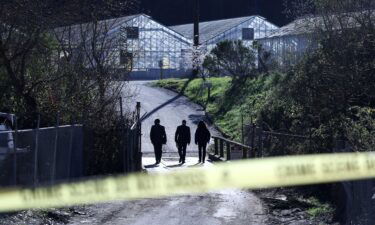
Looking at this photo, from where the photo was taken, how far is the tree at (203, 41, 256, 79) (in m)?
46.6

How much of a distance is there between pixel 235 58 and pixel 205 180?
28064 mm

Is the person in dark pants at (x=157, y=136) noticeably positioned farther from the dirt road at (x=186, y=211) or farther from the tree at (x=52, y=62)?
the dirt road at (x=186, y=211)

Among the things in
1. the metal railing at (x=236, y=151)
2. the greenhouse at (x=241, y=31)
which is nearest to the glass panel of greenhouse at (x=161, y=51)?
the greenhouse at (x=241, y=31)

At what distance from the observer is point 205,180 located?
20.0 metres

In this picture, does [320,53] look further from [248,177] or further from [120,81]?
[120,81]

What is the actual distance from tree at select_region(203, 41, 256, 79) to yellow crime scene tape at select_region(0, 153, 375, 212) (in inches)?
957

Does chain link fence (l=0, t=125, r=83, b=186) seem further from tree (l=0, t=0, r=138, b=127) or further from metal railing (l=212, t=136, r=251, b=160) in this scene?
metal railing (l=212, t=136, r=251, b=160)

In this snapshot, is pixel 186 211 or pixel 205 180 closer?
pixel 186 211

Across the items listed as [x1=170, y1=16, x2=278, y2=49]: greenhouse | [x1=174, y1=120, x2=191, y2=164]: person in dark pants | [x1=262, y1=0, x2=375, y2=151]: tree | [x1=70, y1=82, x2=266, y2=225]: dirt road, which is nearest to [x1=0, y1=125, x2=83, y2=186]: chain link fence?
[x1=70, y1=82, x2=266, y2=225]: dirt road

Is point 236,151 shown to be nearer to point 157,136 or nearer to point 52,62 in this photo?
point 157,136

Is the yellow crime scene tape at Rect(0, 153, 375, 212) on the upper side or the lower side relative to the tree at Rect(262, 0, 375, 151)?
lower

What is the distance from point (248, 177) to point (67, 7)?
21.0 ft

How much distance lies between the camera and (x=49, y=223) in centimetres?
1306

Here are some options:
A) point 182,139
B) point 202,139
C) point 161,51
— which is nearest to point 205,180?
point 182,139
